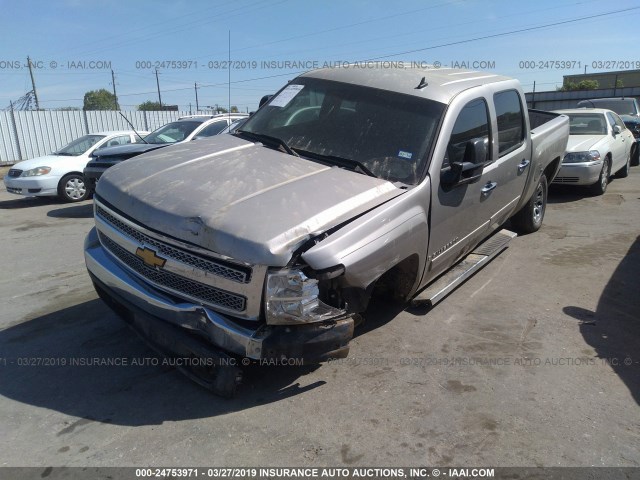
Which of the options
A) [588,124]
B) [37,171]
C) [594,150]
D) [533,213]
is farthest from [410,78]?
[37,171]

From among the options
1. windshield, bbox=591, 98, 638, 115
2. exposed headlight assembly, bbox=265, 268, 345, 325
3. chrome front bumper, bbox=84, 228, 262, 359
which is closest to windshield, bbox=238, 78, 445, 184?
exposed headlight assembly, bbox=265, 268, 345, 325

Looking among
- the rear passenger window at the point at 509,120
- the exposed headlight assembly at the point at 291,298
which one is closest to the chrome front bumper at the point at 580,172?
the rear passenger window at the point at 509,120

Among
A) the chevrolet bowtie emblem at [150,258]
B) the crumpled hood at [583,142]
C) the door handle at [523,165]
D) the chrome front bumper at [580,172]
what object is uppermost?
the door handle at [523,165]

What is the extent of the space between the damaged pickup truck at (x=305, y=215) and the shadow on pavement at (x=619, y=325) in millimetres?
1143

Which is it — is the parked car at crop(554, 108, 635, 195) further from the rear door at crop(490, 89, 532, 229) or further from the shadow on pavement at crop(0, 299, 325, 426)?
the shadow on pavement at crop(0, 299, 325, 426)

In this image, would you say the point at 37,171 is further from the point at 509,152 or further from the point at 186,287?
the point at 509,152

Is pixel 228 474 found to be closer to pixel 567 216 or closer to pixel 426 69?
pixel 426 69

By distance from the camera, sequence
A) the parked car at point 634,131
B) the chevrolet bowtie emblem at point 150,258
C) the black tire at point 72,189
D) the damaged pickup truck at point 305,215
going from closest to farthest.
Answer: the damaged pickup truck at point 305,215, the chevrolet bowtie emblem at point 150,258, the black tire at point 72,189, the parked car at point 634,131

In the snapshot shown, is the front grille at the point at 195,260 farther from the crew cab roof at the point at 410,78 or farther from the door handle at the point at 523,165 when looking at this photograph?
the door handle at the point at 523,165

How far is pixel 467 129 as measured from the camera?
4.34m

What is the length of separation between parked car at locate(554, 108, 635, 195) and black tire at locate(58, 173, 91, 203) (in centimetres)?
1021

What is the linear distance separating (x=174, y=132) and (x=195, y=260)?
8.34 meters

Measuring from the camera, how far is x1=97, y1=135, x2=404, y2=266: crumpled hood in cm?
285

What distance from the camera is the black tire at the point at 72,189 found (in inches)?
444
